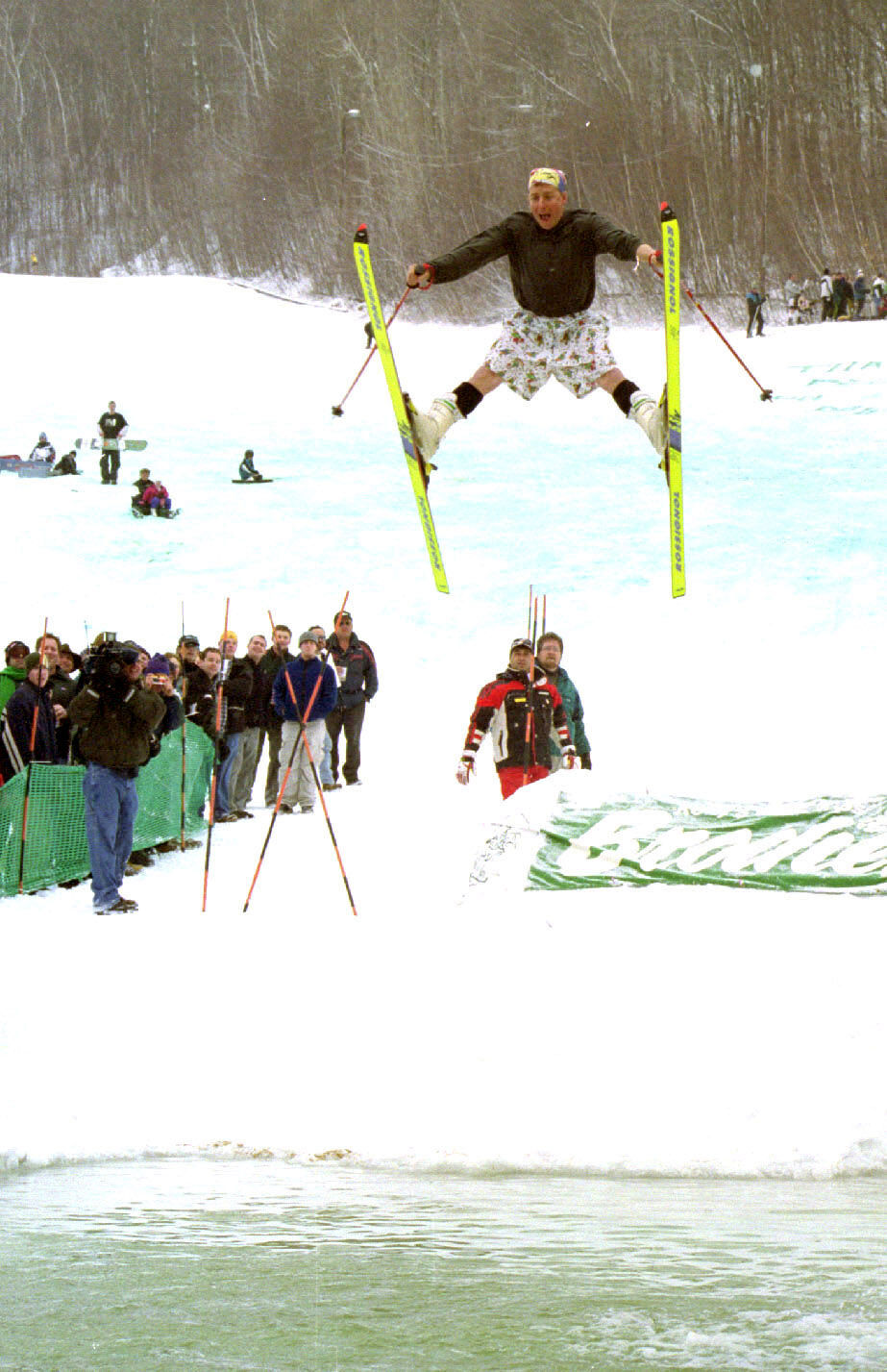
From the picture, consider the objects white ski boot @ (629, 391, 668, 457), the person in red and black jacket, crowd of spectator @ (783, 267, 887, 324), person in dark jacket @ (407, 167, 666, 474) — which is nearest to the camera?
person in dark jacket @ (407, 167, 666, 474)

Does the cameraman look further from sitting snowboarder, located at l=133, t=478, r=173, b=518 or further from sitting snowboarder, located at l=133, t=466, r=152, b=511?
sitting snowboarder, located at l=133, t=466, r=152, b=511

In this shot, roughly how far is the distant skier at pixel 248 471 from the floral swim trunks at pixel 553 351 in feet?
59.7

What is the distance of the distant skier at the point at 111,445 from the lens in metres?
24.1

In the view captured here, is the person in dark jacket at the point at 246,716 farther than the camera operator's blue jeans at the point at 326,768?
No

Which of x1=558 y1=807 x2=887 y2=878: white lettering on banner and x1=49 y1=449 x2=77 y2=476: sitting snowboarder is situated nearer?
x1=558 y1=807 x2=887 y2=878: white lettering on banner

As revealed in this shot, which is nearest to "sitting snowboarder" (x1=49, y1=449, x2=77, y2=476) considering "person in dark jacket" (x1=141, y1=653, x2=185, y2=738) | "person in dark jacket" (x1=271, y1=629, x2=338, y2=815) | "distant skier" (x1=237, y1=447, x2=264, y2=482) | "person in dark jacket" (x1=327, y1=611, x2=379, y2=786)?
"distant skier" (x1=237, y1=447, x2=264, y2=482)

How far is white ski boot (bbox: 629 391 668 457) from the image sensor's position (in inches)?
245

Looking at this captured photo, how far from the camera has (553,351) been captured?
6445 millimetres

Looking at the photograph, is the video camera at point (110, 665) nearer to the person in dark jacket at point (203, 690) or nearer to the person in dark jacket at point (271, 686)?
the person in dark jacket at point (203, 690)

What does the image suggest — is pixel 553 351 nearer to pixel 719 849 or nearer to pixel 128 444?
pixel 719 849

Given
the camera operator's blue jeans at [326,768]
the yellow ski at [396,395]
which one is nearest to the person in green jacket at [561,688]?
the camera operator's blue jeans at [326,768]

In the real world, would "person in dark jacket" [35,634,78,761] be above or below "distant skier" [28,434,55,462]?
below

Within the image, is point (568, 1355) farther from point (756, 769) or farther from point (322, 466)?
point (322, 466)

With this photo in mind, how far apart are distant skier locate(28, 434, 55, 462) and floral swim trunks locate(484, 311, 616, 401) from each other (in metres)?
19.2
